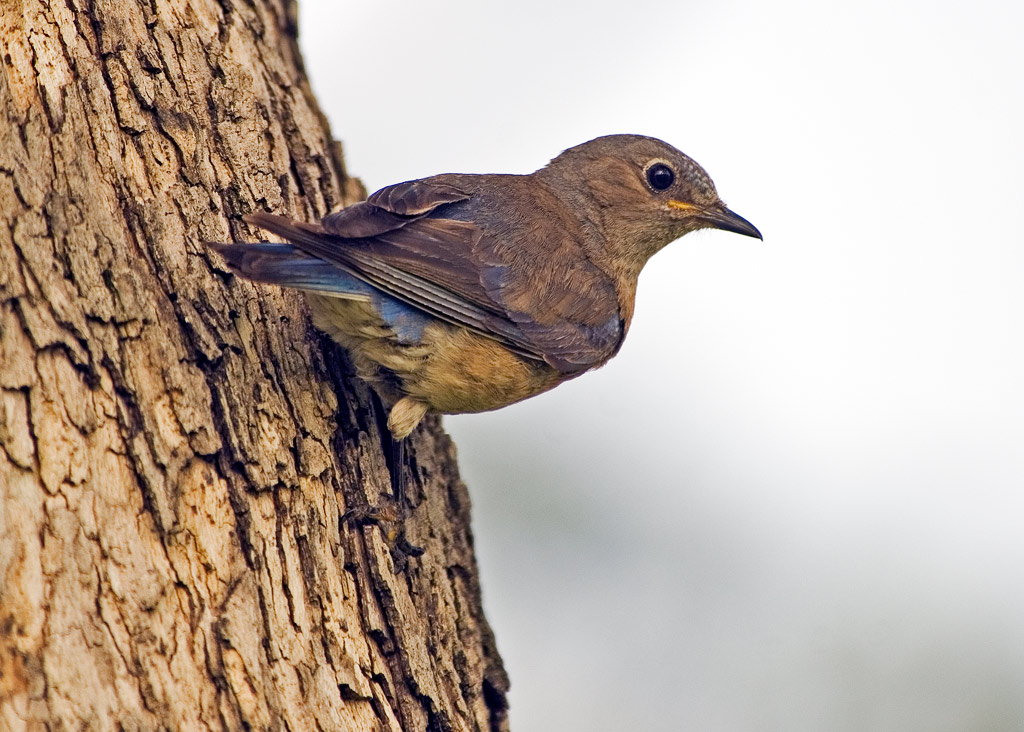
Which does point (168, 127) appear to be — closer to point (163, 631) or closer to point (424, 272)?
point (424, 272)

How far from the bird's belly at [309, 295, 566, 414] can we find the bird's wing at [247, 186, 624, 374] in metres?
0.08

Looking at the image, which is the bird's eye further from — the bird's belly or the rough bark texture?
the rough bark texture

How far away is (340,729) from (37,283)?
5.58 feet

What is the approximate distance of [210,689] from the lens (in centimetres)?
312

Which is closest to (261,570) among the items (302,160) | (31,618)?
(31,618)

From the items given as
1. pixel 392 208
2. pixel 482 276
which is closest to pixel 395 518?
pixel 482 276

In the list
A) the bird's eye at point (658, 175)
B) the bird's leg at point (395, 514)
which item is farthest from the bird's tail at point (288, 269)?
the bird's eye at point (658, 175)

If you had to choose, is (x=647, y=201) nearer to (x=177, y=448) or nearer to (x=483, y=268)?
(x=483, y=268)

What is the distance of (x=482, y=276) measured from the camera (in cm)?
477

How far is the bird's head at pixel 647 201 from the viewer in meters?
6.00

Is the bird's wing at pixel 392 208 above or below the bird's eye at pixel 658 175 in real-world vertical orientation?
below

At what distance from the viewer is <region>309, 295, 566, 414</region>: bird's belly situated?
14.3 feet

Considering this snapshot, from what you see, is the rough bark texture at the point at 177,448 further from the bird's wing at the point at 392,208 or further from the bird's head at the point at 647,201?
the bird's head at the point at 647,201

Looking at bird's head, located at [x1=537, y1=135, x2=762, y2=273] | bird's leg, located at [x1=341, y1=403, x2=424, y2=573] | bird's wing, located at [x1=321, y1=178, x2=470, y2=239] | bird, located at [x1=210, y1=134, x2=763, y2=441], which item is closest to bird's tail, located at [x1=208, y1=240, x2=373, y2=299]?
bird, located at [x1=210, y1=134, x2=763, y2=441]
